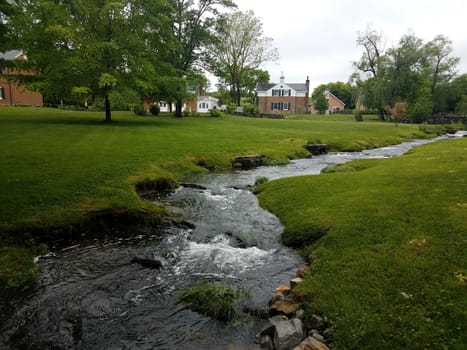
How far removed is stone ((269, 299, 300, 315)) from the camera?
15.5 feet

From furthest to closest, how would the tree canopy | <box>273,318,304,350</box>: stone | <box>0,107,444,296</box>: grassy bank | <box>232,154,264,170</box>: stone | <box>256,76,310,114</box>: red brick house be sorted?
<box>256,76,310,114</box>: red brick house → the tree canopy → <box>232,154,264,170</box>: stone → <box>0,107,444,296</box>: grassy bank → <box>273,318,304,350</box>: stone

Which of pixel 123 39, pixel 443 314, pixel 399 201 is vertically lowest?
pixel 443 314

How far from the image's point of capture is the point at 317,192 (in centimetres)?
1032

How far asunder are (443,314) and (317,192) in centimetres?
643

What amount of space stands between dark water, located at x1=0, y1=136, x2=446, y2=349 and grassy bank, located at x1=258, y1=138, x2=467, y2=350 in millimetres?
909

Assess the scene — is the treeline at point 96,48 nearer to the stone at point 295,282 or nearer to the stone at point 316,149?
the stone at point 316,149

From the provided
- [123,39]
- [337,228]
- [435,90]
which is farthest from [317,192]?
[435,90]

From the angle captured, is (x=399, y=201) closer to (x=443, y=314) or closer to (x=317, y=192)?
(x=317, y=192)

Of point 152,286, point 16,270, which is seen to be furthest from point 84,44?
point 152,286

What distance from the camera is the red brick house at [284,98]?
231 feet

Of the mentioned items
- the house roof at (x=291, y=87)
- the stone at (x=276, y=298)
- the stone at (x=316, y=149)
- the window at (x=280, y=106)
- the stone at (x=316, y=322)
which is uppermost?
the house roof at (x=291, y=87)


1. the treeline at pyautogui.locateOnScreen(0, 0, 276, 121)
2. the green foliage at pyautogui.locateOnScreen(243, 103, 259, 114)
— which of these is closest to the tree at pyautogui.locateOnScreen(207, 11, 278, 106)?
the green foliage at pyautogui.locateOnScreen(243, 103, 259, 114)

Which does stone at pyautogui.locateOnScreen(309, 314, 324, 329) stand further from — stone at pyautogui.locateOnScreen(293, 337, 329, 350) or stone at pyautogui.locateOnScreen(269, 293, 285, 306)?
stone at pyautogui.locateOnScreen(269, 293, 285, 306)

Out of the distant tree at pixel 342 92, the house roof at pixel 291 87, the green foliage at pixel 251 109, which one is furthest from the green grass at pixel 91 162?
the distant tree at pixel 342 92
